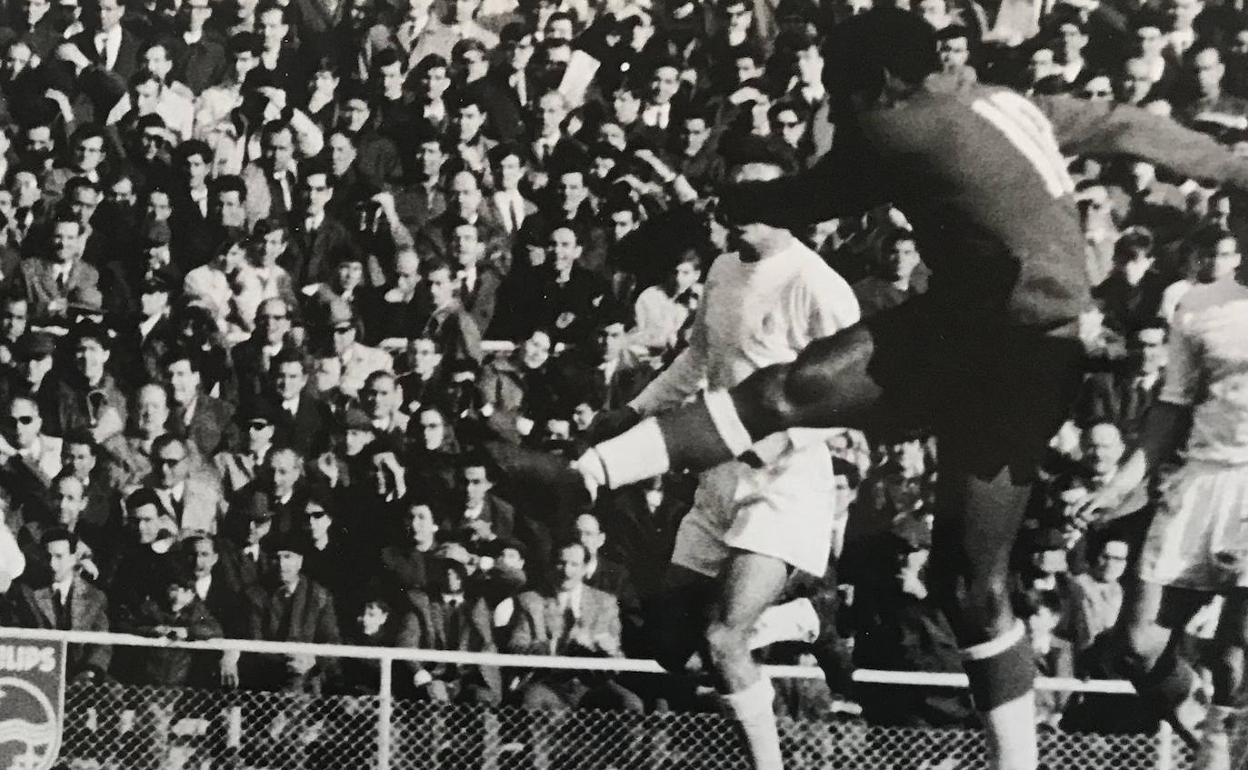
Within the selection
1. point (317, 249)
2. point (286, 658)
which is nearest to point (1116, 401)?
point (317, 249)

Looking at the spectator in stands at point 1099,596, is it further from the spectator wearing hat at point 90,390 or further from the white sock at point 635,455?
the spectator wearing hat at point 90,390

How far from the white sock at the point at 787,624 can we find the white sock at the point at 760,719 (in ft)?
0.26

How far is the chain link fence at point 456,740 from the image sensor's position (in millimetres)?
2459

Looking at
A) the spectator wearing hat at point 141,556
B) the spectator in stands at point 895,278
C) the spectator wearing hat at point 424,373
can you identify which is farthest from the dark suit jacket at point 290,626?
the spectator in stands at point 895,278

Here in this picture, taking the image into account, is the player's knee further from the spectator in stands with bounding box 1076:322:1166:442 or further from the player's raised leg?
the spectator in stands with bounding box 1076:322:1166:442

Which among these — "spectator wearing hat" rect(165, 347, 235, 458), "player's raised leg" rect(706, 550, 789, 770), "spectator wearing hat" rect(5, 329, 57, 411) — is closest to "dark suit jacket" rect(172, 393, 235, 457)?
"spectator wearing hat" rect(165, 347, 235, 458)

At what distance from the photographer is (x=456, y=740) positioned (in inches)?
100

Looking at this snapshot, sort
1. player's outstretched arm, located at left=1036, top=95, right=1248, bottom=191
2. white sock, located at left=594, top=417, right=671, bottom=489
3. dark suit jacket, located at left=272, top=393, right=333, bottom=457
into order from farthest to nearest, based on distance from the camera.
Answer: dark suit jacket, located at left=272, top=393, right=333, bottom=457 → white sock, located at left=594, top=417, right=671, bottom=489 → player's outstretched arm, located at left=1036, top=95, right=1248, bottom=191

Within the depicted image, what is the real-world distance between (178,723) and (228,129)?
1258 millimetres

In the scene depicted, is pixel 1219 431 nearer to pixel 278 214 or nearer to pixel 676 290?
pixel 676 290

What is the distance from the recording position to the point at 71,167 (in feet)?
8.86

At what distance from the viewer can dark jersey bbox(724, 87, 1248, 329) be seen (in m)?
2.40

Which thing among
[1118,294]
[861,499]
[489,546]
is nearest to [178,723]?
[489,546]

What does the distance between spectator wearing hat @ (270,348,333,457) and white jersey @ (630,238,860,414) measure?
31.0 inches
